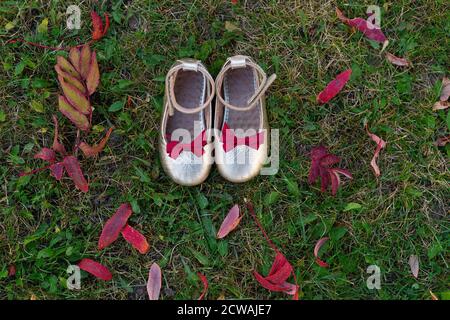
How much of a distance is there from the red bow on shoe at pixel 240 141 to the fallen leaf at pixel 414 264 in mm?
831

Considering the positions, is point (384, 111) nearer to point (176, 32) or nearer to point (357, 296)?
point (357, 296)

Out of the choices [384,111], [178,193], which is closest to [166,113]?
[178,193]

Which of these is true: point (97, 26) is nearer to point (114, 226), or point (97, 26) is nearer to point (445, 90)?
point (114, 226)

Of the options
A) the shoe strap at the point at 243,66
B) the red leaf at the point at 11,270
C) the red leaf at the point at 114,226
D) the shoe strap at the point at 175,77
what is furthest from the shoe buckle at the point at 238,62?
the red leaf at the point at 11,270

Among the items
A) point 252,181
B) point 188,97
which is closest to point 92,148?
point 188,97

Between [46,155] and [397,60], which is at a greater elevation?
[397,60]

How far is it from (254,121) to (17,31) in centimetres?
113

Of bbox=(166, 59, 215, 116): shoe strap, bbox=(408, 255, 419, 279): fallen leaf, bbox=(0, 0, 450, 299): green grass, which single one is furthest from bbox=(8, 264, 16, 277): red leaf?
bbox=(408, 255, 419, 279): fallen leaf

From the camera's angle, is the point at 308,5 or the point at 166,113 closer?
the point at 166,113

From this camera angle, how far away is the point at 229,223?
2.26m

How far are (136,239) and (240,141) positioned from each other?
61 centimetres

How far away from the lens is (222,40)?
7.66 feet

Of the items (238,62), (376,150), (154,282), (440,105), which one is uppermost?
(238,62)

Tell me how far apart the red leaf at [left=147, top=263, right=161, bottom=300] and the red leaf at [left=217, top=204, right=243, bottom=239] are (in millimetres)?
304
